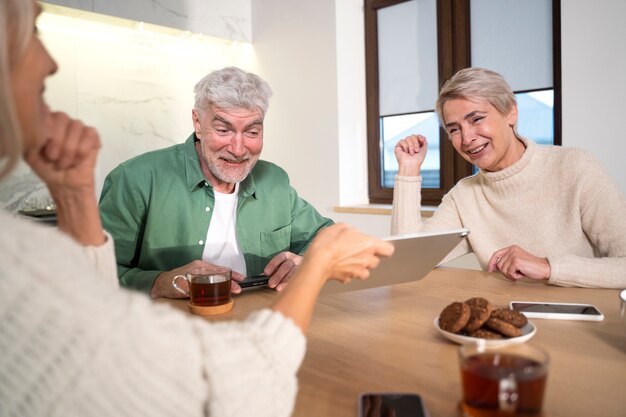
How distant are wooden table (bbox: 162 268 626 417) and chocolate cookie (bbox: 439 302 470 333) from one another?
4 centimetres

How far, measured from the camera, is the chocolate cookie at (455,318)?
3.23 feet

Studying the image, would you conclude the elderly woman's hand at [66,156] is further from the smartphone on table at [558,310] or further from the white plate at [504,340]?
the smartphone on table at [558,310]

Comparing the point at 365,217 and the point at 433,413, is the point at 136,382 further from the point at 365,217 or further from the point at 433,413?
the point at 365,217

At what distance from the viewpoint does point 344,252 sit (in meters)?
0.89

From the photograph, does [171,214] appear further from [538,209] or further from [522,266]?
[538,209]

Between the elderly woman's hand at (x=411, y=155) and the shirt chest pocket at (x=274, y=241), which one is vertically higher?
the elderly woman's hand at (x=411, y=155)

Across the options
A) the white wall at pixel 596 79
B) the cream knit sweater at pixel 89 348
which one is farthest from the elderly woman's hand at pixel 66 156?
the white wall at pixel 596 79

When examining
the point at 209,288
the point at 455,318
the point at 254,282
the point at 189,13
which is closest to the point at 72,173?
the point at 209,288

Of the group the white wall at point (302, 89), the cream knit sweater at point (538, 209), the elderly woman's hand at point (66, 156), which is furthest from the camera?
the white wall at point (302, 89)

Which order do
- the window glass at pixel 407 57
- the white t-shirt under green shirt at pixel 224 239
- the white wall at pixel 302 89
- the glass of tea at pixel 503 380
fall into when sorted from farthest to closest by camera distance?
the white wall at pixel 302 89 → the window glass at pixel 407 57 → the white t-shirt under green shirt at pixel 224 239 → the glass of tea at pixel 503 380

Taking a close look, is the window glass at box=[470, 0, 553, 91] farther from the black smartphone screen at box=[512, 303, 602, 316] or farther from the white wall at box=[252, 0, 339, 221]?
the black smartphone screen at box=[512, 303, 602, 316]

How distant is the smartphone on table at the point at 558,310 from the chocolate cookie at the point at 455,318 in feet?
0.81

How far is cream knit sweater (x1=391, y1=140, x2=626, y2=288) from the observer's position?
1.74 metres

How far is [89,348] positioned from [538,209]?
5.69 ft
